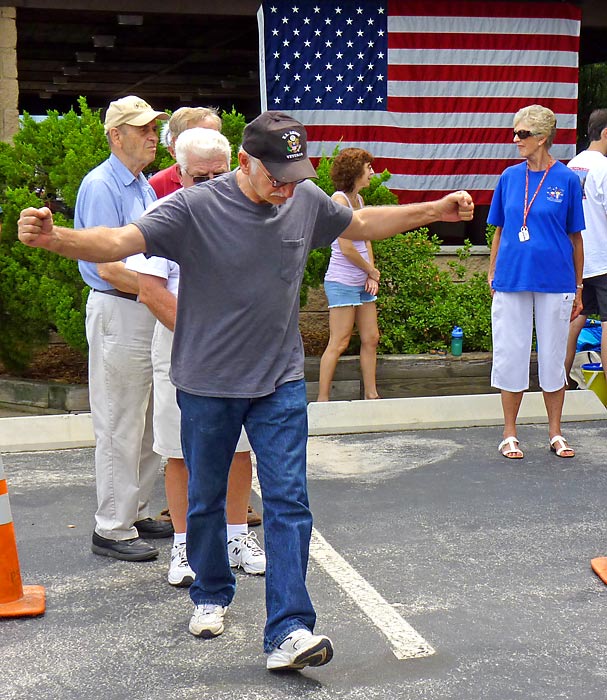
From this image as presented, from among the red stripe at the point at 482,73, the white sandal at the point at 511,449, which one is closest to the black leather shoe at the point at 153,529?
the white sandal at the point at 511,449

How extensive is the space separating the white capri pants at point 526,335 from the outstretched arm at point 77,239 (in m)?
3.66

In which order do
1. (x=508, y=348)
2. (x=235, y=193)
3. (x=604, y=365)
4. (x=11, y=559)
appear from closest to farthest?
(x=235, y=193) → (x=11, y=559) → (x=508, y=348) → (x=604, y=365)

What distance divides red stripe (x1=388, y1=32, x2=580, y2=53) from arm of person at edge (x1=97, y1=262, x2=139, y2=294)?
6640mm

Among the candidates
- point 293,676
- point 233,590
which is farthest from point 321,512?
point 293,676

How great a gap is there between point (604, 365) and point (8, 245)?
469 cm

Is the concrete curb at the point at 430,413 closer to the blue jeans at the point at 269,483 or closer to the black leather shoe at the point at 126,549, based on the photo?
the black leather shoe at the point at 126,549

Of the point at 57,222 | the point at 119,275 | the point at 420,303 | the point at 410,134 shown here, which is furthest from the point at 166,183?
the point at 410,134

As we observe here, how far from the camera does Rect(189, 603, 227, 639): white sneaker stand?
3867mm

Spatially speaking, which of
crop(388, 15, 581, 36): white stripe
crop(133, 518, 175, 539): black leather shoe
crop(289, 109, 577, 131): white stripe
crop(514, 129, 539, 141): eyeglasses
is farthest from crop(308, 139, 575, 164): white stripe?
crop(133, 518, 175, 539): black leather shoe

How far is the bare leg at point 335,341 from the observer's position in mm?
7930

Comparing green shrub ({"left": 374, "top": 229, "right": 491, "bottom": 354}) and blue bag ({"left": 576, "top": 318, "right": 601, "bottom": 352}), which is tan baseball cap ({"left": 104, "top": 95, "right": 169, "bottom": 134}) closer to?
green shrub ({"left": 374, "top": 229, "right": 491, "bottom": 354})

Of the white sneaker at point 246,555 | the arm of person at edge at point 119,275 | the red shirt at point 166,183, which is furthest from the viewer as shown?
the red shirt at point 166,183

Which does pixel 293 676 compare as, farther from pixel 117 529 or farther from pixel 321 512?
pixel 321 512

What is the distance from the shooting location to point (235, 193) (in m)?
3.54
